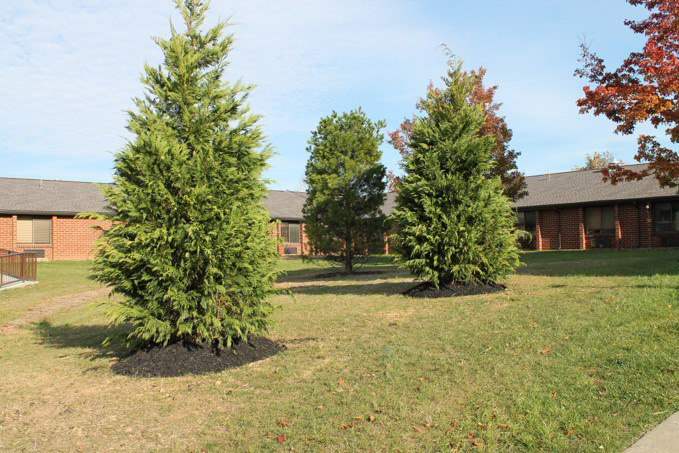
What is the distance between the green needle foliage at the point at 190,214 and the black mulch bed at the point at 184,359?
17 centimetres

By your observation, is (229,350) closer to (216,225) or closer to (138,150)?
(216,225)

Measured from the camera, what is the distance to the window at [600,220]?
28.4 metres

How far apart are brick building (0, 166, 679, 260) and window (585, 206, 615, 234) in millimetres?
48

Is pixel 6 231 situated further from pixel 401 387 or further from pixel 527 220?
pixel 401 387

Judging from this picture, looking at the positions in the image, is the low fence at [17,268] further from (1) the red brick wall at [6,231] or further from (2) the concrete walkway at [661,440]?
(2) the concrete walkway at [661,440]

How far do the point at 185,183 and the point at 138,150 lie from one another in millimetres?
810

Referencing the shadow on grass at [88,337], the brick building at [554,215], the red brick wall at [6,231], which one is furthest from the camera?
the red brick wall at [6,231]

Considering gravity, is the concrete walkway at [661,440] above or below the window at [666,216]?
below

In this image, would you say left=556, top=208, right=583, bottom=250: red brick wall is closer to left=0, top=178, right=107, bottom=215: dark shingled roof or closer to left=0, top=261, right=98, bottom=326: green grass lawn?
left=0, top=261, right=98, bottom=326: green grass lawn

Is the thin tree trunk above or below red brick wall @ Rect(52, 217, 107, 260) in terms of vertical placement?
below

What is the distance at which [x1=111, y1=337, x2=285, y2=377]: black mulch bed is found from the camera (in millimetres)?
7129

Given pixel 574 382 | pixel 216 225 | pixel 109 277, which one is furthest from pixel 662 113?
pixel 109 277

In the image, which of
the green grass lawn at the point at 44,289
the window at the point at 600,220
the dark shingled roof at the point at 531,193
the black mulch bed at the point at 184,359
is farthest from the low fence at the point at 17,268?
the window at the point at 600,220

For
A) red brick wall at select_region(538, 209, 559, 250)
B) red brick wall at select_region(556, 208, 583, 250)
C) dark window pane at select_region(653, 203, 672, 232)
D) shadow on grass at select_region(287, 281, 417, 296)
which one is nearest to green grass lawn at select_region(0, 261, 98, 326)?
shadow on grass at select_region(287, 281, 417, 296)
